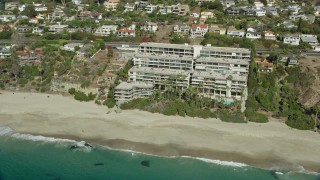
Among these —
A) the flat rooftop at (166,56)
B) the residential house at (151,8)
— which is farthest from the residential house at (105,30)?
the flat rooftop at (166,56)

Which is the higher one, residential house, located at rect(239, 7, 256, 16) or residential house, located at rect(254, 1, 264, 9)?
residential house, located at rect(254, 1, 264, 9)

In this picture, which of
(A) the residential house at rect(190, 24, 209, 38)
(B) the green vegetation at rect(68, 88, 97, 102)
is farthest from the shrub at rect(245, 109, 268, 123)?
(A) the residential house at rect(190, 24, 209, 38)

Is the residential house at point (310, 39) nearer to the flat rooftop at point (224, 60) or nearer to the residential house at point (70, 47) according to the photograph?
the flat rooftop at point (224, 60)

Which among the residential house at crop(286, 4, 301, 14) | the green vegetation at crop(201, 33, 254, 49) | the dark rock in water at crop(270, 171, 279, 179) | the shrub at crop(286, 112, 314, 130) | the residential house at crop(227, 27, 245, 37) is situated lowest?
the dark rock in water at crop(270, 171, 279, 179)

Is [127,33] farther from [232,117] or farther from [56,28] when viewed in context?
[232,117]

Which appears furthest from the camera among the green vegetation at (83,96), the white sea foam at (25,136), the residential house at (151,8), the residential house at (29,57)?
the residential house at (151,8)

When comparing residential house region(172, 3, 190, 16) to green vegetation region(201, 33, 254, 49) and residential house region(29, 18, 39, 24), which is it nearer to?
green vegetation region(201, 33, 254, 49)
